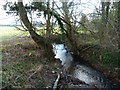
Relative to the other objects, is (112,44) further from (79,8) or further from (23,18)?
(23,18)

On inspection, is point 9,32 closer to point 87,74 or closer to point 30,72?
point 30,72

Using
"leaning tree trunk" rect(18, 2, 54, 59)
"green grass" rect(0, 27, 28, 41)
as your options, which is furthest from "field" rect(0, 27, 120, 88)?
"leaning tree trunk" rect(18, 2, 54, 59)

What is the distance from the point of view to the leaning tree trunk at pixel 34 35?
9922 millimetres

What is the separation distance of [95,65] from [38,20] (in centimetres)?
424

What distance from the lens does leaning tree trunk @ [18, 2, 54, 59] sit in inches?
391

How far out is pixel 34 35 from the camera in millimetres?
10523

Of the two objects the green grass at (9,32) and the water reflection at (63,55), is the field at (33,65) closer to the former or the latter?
the green grass at (9,32)

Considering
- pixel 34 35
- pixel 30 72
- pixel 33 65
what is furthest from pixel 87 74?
pixel 34 35

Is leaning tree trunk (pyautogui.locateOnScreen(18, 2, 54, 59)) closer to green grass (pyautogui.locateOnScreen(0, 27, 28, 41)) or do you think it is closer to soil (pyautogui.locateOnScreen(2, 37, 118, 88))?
soil (pyautogui.locateOnScreen(2, 37, 118, 88))

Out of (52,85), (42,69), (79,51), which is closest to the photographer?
(52,85)

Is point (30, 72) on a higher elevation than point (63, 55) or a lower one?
higher

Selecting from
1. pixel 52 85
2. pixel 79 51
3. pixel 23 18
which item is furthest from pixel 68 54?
pixel 52 85

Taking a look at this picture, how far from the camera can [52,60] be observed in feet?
35.2

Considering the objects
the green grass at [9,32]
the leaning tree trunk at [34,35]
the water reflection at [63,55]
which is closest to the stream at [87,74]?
the water reflection at [63,55]
